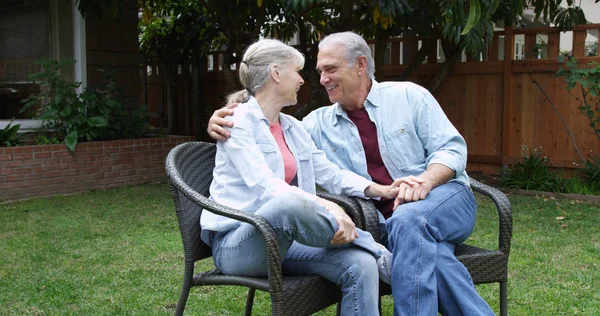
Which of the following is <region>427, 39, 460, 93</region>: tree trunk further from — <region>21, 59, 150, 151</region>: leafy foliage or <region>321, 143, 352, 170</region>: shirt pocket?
<region>321, 143, 352, 170</region>: shirt pocket

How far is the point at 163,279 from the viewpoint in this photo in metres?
4.27

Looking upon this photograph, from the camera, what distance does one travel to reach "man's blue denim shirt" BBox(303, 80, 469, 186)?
3.17 metres

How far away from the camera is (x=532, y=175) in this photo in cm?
767

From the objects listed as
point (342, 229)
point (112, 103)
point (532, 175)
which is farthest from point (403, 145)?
point (112, 103)

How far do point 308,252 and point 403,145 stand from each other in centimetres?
80

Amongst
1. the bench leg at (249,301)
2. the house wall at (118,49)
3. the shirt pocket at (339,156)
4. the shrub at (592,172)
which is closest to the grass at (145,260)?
the bench leg at (249,301)

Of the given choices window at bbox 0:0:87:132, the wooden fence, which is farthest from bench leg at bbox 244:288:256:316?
window at bbox 0:0:87:132

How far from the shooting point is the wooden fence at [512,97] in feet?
25.3

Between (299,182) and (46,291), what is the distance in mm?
1901

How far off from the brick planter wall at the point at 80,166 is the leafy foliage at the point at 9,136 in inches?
11.2

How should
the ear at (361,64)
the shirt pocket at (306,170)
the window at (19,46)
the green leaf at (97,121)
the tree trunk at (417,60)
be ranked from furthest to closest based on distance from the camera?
the tree trunk at (417,60), the window at (19,46), the green leaf at (97,121), the ear at (361,64), the shirt pocket at (306,170)

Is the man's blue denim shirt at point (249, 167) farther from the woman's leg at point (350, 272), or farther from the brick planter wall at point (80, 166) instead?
the brick planter wall at point (80, 166)

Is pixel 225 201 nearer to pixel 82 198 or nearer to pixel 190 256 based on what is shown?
pixel 190 256

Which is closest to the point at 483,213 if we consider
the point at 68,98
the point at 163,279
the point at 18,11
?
the point at 163,279
